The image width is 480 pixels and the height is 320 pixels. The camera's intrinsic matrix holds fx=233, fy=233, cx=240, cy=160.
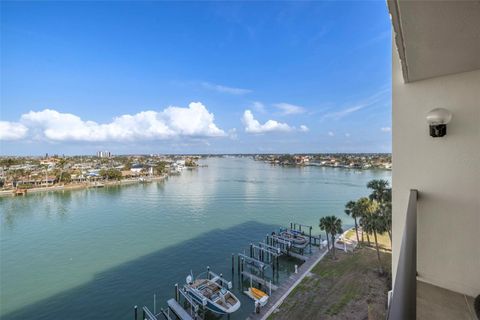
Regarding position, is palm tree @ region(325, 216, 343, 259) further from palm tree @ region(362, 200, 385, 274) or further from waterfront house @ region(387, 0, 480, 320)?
waterfront house @ region(387, 0, 480, 320)

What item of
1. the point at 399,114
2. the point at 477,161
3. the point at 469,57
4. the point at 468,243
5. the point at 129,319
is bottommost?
the point at 129,319

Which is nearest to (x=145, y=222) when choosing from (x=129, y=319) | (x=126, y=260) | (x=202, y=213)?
(x=202, y=213)

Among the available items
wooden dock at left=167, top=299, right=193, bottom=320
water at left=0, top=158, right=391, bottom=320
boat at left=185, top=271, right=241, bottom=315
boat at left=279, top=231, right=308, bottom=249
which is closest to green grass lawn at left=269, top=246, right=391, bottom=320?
boat at left=185, top=271, right=241, bottom=315

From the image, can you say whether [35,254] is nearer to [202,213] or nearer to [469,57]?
[202,213]

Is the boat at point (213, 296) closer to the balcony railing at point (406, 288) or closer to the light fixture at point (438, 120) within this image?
the light fixture at point (438, 120)

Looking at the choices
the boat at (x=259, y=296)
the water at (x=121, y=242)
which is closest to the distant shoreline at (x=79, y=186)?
the water at (x=121, y=242)
